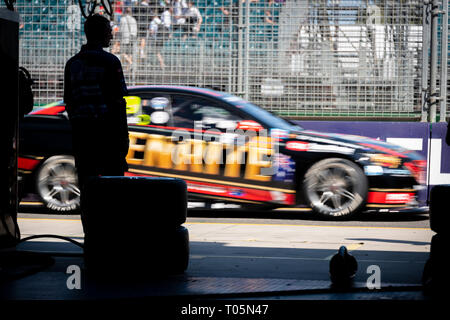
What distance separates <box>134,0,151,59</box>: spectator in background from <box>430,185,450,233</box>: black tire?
7.90 metres

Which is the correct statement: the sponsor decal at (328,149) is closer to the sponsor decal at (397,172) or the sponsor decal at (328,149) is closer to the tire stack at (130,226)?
the sponsor decal at (397,172)

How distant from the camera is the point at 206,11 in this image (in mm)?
11406

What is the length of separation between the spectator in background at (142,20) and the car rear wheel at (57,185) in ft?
9.73

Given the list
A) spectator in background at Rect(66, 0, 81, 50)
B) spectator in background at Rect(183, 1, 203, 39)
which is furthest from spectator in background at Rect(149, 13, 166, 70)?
spectator in background at Rect(66, 0, 81, 50)

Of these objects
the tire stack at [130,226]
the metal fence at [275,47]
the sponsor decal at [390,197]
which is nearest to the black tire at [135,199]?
the tire stack at [130,226]

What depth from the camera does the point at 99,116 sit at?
5375 mm

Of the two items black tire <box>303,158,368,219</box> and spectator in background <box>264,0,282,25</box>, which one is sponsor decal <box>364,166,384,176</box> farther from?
spectator in background <box>264,0,282,25</box>

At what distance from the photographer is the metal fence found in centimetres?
1129

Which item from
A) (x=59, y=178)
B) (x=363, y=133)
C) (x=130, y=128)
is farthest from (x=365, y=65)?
(x=59, y=178)

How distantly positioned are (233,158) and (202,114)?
657mm

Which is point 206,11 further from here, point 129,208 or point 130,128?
point 129,208

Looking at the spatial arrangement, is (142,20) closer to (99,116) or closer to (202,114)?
(202,114)

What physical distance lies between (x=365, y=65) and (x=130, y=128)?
13.2 feet

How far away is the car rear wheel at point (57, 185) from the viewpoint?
9148 millimetres
